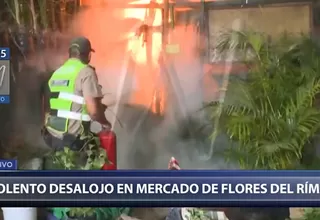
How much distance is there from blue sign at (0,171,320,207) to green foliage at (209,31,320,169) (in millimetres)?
203

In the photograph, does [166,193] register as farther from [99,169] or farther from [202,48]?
[202,48]

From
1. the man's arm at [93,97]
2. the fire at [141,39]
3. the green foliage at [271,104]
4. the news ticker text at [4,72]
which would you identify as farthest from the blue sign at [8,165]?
the green foliage at [271,104]

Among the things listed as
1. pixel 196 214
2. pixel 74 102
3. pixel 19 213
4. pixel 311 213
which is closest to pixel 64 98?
pixel 74 102

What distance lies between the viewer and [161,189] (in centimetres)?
289

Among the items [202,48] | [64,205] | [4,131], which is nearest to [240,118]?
[202,48]

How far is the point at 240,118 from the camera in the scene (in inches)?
124

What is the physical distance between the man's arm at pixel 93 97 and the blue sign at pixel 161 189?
374mm

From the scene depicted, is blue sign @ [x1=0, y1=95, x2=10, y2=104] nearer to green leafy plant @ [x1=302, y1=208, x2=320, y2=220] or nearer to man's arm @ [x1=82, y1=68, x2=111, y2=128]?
man's arm @ [x1=82, y1=68, x2=111, y2=128]

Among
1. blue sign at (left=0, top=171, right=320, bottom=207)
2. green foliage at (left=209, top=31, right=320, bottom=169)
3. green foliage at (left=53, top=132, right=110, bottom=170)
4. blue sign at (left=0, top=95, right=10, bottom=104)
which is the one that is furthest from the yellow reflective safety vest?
green foliage at (left=209, top=31, right=320, bottom=169)

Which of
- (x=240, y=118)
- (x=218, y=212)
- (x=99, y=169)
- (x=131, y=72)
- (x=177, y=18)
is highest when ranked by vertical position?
(x=177, y=18)

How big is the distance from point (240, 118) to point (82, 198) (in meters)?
0.84

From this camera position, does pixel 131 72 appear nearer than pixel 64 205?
No

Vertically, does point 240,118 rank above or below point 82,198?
above

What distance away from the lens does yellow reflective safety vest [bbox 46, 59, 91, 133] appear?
3.20 metres
